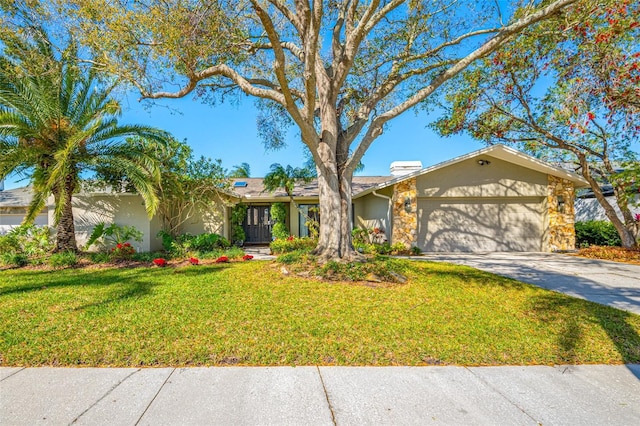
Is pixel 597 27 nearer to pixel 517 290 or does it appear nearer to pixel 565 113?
pixel 565 113

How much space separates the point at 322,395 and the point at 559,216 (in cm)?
1398

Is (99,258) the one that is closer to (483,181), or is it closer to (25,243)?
(25,243)

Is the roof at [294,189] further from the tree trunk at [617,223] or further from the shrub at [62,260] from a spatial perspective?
the tree trunk at [617,223]

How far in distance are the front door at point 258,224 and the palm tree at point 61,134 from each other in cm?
602

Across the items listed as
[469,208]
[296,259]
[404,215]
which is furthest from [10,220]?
[469,208]

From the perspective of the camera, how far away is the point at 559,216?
12.4m

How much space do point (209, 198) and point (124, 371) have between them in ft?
32.5

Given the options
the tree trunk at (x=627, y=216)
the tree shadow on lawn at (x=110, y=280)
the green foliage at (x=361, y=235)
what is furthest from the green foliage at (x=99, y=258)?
the tree trunk at (x=627, y=216)

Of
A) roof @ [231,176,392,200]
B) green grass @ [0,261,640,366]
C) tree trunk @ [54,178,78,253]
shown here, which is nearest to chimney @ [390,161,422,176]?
roof @ [231,176,392,200]

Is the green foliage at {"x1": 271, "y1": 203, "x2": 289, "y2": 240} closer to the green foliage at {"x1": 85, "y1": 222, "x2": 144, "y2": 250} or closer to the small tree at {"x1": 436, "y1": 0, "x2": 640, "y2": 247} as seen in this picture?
the green foliage at {"x1": 85, "y1": 222, "x2": 144, "y2": 250}

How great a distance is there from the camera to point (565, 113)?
5.48m

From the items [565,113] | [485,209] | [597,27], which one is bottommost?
[485,209]

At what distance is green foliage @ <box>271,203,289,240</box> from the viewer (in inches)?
538

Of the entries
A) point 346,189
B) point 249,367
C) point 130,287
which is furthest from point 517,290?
point 130,287
